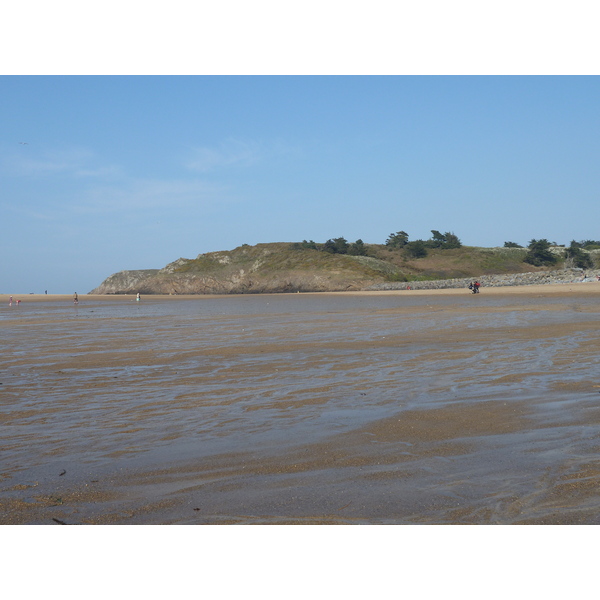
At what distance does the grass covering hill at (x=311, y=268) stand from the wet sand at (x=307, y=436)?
60.2 meters

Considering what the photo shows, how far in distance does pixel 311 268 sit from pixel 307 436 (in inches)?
2866

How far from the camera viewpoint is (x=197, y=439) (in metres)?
5.88

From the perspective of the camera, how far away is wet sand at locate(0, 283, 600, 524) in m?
3.96

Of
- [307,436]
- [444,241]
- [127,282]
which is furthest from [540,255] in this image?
[307,436]

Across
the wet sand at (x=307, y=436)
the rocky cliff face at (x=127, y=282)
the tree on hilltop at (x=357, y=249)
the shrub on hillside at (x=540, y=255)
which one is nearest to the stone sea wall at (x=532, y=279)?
the shrub on hillside at (x=540, y=255)

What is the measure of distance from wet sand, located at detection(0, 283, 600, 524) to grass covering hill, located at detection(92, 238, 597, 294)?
6023 cm

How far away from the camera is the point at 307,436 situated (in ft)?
19.1

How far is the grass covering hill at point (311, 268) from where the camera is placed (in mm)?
74875

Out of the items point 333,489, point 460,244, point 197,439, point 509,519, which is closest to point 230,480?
point 333,489

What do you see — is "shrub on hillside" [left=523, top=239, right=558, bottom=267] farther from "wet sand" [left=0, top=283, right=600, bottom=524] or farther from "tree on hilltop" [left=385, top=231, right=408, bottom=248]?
"wet sand" [left=0, top=283, right=600, bottom=524]

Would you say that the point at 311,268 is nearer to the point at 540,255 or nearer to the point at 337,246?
the point at 337,246

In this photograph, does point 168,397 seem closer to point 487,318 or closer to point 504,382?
point 504,382

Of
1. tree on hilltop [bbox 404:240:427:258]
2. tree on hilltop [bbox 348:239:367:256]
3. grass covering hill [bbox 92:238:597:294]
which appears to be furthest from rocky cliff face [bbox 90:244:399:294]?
tree on hilltop [bbox 404:240:427:258]
